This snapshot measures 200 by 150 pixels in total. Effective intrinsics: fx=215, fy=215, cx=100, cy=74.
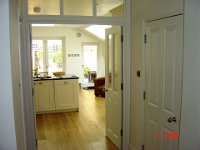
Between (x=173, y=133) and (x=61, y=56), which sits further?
(x=61, y=56)

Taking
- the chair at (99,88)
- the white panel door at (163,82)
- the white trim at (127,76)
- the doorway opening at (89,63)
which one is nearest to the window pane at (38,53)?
the doorway opening at (89,63)

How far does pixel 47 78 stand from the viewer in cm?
556

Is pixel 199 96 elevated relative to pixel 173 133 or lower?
elevated

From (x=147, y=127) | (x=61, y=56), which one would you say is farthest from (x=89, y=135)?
(x=61, y=56)

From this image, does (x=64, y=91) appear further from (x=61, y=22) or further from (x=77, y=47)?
(x=77, y=47)

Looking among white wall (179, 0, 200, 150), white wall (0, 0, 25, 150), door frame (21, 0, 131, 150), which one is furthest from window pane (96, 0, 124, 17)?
white wall (0, 0, 25, 150)

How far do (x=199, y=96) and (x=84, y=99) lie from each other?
549cm

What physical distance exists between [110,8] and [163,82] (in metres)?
1.58

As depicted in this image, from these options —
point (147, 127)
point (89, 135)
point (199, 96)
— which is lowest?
point (89, 135)

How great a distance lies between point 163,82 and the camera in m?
2.50

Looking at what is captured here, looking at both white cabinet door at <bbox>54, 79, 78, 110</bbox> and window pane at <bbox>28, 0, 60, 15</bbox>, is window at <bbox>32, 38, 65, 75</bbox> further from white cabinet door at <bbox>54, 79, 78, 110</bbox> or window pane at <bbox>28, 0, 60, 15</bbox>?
window pane at <bbox>28, 0, 60, 15</bbox>

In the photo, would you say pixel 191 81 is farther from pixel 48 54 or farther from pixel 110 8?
pixel 48 54

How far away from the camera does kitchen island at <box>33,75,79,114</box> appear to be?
217 inches

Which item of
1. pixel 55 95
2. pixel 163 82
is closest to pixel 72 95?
pixel 55 95
